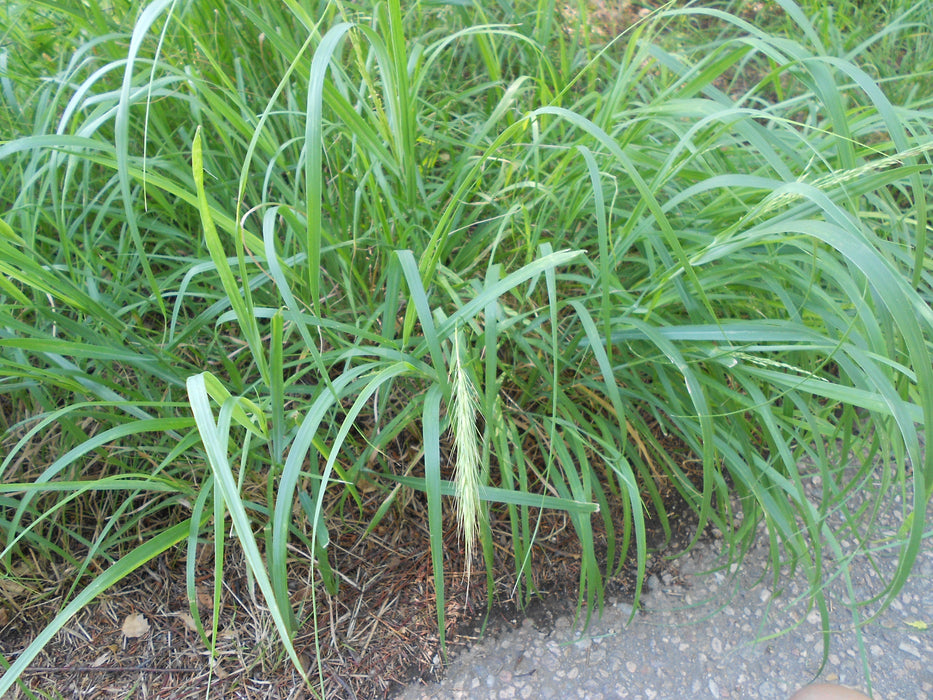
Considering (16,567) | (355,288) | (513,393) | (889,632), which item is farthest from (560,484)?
(16,567)

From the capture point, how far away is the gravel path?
1.12m

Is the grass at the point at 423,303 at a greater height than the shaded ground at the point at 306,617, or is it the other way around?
the grass at the point at 423,303

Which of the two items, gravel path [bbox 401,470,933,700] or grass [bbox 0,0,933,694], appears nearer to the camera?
grass [bbox 0,0,933,694]

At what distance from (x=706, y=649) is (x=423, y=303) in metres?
0.84

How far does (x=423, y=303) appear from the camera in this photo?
0.83 meters

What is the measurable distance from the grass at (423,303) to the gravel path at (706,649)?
0.38 ft

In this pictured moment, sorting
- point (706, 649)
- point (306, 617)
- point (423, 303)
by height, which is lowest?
point (706, 649)

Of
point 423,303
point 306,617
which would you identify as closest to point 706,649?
point 306,617

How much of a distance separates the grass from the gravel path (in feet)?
0.38

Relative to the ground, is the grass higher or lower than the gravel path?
higher

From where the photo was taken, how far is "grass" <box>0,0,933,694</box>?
85 cm

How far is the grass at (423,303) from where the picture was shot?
0.85 metres

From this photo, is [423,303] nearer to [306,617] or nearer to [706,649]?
[306,617]

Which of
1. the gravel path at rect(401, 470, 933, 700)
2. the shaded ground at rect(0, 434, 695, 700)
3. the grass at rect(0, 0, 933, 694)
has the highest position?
the grass at rect(0, 0, 933, 694)
